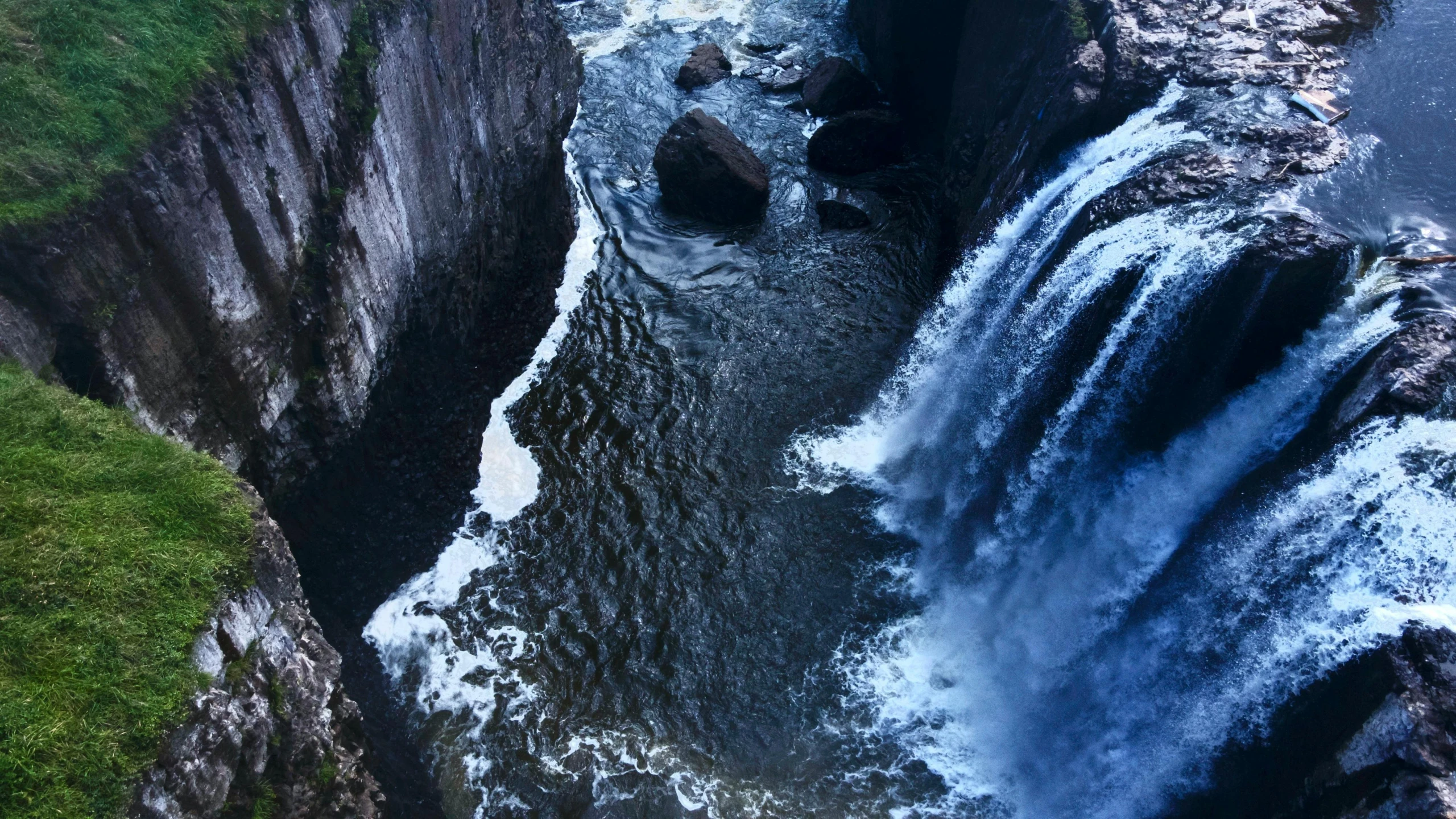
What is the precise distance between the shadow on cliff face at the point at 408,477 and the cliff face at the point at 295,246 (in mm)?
124

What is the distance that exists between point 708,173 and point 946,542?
353 inches

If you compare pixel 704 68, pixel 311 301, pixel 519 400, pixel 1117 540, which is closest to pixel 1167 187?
pixel 1117 540

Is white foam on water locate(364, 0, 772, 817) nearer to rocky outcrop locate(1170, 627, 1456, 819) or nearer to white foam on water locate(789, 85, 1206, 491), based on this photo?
white foam on water locate(789, 85, 1206, 491)

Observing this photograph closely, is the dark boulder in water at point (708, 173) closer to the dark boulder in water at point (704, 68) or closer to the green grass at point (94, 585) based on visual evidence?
the dark boulder in water at point (704, 68)

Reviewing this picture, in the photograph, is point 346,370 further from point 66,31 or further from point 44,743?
point 44,743

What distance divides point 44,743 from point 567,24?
23218 mm

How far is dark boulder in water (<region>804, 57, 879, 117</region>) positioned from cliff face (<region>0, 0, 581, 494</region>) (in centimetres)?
766

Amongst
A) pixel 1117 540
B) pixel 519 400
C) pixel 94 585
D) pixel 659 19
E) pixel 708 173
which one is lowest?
pixel 1117 540

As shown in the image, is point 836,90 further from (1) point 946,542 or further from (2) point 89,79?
(2) point 89,79

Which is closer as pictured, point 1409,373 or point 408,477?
point 1409,373

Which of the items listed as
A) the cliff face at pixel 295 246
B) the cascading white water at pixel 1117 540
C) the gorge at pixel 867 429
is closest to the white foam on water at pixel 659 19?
the cliff face at pixel 295 246

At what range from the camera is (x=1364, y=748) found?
25.8 ft

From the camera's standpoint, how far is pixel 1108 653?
10.6 m

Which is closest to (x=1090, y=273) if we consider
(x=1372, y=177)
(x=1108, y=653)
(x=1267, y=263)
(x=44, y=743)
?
(x=1267, y=263)
